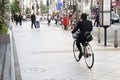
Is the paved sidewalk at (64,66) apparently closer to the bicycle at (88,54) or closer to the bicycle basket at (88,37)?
the bicycle at (88,54)

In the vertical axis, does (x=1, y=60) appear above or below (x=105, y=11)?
below

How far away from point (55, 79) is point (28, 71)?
183cm

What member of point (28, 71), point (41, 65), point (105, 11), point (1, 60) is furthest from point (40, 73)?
point (105, 11)

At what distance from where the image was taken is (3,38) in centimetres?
2427

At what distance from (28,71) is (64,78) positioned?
5.98ft

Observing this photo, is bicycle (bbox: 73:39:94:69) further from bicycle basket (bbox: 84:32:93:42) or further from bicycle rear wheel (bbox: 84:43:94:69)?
bicycle basket (bbox: 84:32:93:42)

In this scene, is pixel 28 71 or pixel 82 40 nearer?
pixel 28 71

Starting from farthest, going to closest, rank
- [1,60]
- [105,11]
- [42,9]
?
[42,9] → [105,11] → [1,60]

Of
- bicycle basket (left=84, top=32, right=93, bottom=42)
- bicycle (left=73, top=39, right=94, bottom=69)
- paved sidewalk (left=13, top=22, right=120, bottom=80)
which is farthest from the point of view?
bicycle basket (left=84, top=32, right=93, bottom=42)

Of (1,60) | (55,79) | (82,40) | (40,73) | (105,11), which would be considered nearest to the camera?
(55,79)

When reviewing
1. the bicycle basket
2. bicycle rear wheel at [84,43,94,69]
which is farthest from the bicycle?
the bicycle basket

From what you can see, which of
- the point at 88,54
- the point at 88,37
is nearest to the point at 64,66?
the point at 88,54

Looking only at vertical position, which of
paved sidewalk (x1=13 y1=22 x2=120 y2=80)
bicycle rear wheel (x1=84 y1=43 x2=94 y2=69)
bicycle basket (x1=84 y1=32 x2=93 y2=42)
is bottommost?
paved sidewalk (x1=13 y1=22 x2=120 y2=80)

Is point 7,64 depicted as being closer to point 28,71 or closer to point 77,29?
point 28,71
